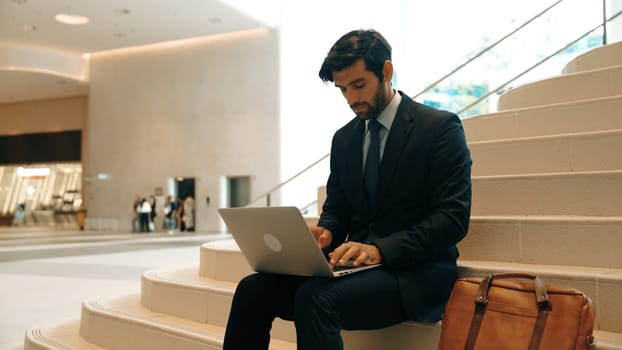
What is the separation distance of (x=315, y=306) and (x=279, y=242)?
0.98ft

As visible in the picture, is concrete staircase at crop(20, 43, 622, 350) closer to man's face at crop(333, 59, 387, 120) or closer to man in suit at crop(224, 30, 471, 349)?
man in suit at crop(224, 30, 471, 349)

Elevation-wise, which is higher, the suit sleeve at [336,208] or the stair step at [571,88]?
the stair step at [571,88]

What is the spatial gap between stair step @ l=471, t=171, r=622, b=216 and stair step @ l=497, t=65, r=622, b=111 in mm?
1495

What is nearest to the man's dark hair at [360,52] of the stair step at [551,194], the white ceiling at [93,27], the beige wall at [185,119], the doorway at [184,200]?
the stair step at [551,194]

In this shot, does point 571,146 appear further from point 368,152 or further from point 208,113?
point 208,113

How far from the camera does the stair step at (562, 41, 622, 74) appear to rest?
443 cm

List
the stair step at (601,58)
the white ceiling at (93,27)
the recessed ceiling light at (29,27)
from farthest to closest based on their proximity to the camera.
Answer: the recessed ceiling light at (29,27)
the white ceiling at (93,27)
the stair step at (601,58)

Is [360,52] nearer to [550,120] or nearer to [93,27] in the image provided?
[550,120]

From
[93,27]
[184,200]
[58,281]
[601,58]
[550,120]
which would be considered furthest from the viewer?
[184,200]

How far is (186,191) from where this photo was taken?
20.4 m

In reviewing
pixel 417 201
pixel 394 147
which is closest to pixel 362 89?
pixel 394 147

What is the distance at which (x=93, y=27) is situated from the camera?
18.4 m

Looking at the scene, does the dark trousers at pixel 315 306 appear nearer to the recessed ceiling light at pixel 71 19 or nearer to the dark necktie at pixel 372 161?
the dark necktie at pixel 372 161

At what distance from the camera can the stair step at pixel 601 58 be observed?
443 cm
